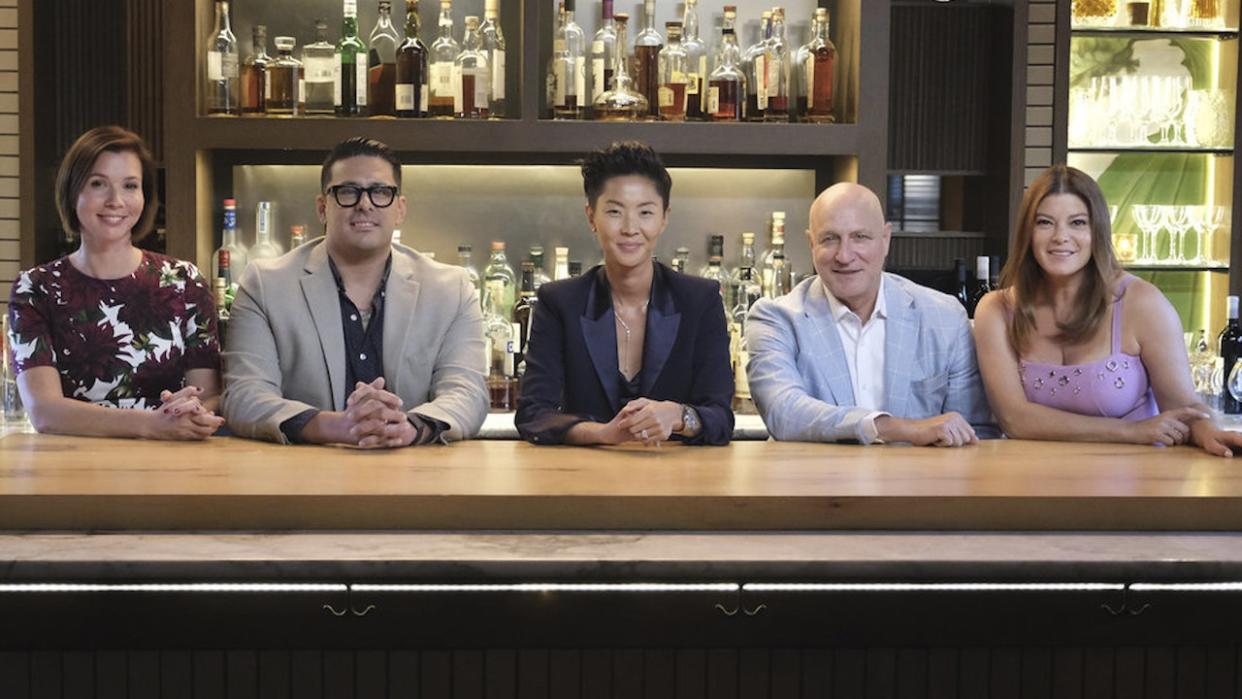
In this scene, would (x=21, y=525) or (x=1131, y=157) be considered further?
(x=1131, y=157)

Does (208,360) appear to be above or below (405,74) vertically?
below

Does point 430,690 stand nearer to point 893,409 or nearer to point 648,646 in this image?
point 648,646

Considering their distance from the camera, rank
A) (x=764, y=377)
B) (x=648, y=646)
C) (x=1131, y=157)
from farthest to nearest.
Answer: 1. (x=1131, y=157)
2. (x=764, y=377)
3. (x=648, y=646)

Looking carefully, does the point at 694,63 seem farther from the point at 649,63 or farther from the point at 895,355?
the point at 895,355

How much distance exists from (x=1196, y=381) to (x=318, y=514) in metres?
2.83

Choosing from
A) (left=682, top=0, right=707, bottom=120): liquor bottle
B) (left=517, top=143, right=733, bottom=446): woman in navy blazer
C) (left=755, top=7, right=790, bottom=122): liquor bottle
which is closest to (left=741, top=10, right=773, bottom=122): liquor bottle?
(left=755, top=7, right=790, bottom=122): liquor bottle

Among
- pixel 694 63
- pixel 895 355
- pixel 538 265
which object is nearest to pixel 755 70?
pixel 694 63

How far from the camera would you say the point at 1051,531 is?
198 cm

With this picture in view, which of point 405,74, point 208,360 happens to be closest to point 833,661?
point 208,360

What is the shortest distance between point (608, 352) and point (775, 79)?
133 cm

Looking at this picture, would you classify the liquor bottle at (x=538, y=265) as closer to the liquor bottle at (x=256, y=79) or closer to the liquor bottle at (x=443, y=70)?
the liquor bottle at (x=443, y=70)

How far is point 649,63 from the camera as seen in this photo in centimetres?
388

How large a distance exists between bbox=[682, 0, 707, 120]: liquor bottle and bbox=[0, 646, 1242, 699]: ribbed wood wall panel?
7.36 feet

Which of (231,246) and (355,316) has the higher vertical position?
(231,246)
